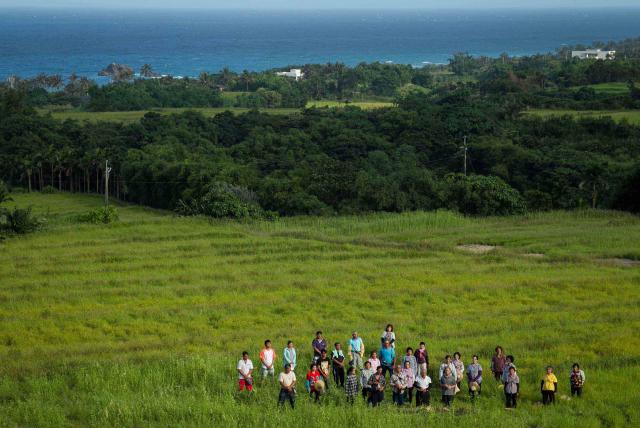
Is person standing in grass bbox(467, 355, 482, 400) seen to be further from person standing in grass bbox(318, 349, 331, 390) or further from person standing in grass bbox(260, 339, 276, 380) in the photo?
person standing in grass bbox(260, 339, 276, 380)

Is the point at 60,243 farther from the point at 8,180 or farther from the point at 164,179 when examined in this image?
the point at 8,180

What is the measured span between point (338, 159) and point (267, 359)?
140 ft

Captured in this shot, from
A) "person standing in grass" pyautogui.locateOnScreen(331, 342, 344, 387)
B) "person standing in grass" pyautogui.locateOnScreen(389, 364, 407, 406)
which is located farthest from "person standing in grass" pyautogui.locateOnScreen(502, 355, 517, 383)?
"person standing in grass" pyautogui.locateOnScreen(331, 342, 344, 387)

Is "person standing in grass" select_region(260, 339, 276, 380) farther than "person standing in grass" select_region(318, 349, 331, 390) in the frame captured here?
Yes

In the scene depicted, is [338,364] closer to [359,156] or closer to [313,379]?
[313,379]

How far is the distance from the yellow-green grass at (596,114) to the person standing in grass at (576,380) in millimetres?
50949

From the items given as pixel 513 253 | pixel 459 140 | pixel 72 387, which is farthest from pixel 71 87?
pixel 72 387

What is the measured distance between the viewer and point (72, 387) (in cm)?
2059

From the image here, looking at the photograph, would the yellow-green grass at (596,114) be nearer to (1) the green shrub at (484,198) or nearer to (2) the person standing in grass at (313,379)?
(1) the green shrub at (484,198)

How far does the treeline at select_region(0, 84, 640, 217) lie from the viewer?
4434 centimetres

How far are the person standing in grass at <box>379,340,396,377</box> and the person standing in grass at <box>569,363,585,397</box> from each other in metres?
3.73

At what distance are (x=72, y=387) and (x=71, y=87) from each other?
95.5 meters

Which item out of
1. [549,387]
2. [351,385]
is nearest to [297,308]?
[351,385]

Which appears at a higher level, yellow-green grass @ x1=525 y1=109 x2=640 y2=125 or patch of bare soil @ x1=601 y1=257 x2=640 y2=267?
yellow-green grass @ x1=525 y1=109 x2=640 y2=125
